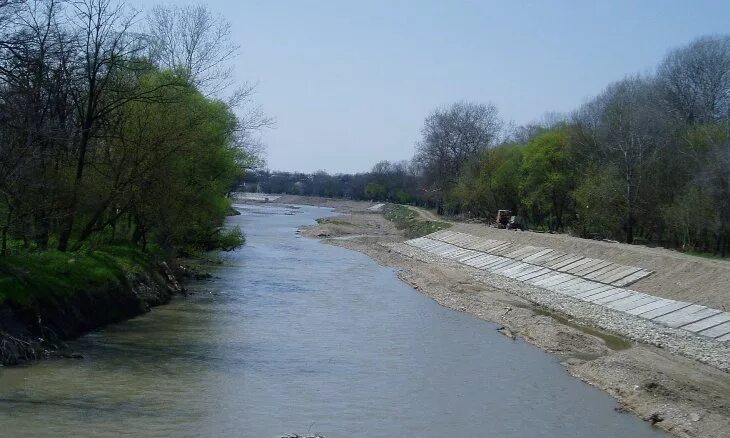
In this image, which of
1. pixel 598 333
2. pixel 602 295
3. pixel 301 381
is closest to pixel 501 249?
pixel 602 295

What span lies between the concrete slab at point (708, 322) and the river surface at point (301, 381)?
6343mm

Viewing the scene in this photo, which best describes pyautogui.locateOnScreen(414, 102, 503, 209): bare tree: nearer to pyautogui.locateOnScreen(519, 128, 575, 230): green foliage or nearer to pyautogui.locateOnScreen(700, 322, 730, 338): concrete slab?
pyautogui.locateOnScreen(519, 128, 575, 230): green foliage

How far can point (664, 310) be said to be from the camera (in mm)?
29750

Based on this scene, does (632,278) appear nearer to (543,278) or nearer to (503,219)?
(543,278)

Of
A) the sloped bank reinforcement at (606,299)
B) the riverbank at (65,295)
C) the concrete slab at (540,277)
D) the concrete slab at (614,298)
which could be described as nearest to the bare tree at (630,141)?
the sloped bank reinforcement at (606,299)

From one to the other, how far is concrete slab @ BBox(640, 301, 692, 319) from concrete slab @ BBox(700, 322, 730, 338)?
318 centimetres

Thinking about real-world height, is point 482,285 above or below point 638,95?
below

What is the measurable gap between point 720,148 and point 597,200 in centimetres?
984

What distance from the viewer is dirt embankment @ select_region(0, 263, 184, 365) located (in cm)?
1897

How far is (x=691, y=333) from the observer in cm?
2623

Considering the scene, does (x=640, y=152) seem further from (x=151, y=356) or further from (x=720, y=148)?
(x=151, y=356)

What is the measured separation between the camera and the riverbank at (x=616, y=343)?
17.4 metres

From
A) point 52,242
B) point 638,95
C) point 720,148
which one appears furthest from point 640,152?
point 52,242

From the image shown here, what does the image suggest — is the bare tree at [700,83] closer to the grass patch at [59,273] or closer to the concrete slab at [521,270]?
the concrete slab at [521,270]
